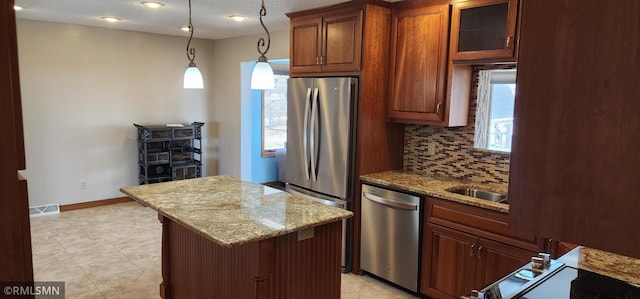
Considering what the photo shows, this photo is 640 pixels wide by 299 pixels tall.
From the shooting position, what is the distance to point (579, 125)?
2.00 feet

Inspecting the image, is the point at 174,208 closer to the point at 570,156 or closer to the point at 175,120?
the point at 570,156

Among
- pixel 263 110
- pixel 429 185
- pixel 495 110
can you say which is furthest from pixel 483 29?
pixel 263 110

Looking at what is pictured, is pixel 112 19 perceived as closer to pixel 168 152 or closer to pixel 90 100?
pixel 90 100

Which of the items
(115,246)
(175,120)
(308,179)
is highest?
(175,120)

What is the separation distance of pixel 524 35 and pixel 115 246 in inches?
176

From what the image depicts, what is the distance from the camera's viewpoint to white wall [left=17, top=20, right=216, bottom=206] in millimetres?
5004

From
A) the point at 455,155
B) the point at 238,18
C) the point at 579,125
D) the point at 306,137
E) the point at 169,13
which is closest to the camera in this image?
the point at 579,125

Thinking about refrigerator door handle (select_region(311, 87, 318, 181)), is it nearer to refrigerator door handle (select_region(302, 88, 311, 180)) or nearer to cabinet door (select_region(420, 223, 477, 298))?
refrigerator door handle (select_region(302, 88, 311, 180))

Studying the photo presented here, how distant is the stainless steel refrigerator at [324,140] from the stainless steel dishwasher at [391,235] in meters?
0.20

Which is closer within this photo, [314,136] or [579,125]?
[579,125]

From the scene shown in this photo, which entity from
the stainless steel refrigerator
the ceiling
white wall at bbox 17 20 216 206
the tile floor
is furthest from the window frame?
the stainless steel refrigerator

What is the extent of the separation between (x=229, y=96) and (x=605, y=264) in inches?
213

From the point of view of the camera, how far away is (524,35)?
66 cm

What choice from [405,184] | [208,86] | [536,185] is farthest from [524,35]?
[208,86]
